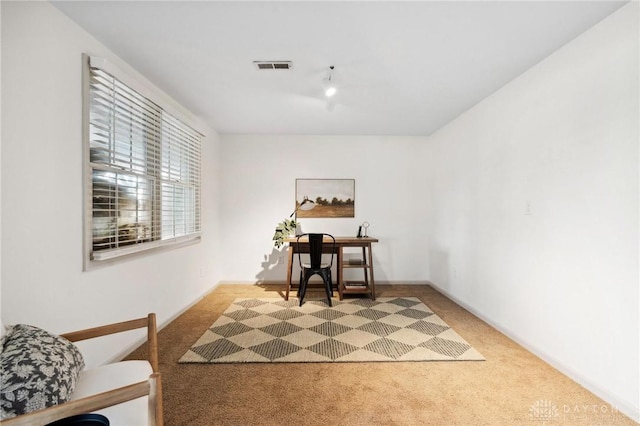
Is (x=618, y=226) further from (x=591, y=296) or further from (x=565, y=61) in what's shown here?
(x=565, y=61)

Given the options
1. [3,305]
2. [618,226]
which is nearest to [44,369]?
[3,305]

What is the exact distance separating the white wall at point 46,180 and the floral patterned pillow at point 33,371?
56 cm

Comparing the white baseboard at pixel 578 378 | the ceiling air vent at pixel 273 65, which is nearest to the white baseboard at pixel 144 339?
the ceiling air vent at pixel 273 65

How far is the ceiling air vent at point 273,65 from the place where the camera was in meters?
2.49

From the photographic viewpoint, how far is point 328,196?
4.92 meters

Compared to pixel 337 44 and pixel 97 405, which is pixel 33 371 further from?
pixel 337 44

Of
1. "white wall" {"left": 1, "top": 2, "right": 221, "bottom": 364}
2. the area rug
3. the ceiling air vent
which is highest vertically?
the ceiling air vent

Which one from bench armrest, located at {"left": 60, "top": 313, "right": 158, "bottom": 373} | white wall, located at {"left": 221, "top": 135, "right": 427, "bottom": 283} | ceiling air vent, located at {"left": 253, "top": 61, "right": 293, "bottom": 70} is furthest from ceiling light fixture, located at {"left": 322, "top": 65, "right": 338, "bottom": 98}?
bench armrest, located at {"left": 60, "top": 313, "right": 158, "bottom": 373}

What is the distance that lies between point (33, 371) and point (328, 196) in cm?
410

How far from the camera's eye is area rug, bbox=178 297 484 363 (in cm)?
249

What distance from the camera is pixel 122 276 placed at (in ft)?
8.05

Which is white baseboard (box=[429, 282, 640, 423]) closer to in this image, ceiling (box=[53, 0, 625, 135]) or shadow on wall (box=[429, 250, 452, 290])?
shadow on wall (box=[429, 250, 452, 290])

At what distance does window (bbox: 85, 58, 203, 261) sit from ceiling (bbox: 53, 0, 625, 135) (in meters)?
0.33

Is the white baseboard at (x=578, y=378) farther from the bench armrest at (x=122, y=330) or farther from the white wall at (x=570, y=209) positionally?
the bench armrest at (x=122, y=330)
